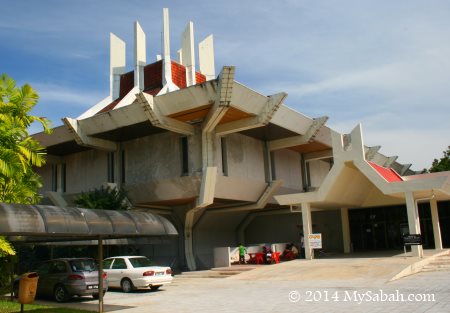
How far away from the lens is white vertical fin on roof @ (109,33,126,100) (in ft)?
128

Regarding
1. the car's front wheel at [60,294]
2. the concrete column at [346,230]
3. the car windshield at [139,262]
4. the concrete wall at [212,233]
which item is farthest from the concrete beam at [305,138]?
the car's front wheel at [60,294]

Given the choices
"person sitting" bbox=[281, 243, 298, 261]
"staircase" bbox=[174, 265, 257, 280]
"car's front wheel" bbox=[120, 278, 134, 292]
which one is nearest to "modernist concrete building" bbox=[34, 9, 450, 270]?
"person sitting" bbox=[281, 243, 298, 261]

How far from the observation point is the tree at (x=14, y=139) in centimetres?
1187

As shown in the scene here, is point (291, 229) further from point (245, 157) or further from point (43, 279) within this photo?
point (43, 279)

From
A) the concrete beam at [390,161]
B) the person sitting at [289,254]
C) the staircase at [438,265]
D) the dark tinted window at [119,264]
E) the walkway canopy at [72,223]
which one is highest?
the concrete beam at [390,161]

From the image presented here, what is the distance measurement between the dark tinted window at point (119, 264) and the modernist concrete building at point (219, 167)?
26.8 ft

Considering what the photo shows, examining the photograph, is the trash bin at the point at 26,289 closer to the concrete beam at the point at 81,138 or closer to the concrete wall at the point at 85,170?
the concrete beam at the point at 81,138

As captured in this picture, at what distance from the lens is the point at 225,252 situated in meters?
26.7

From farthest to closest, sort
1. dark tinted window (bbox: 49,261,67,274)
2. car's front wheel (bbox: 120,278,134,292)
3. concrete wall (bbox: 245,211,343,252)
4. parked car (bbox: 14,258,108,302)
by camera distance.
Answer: concrete wall (bbox: 245,211,343,252) < car's front wheel (bbox: 120,278,134,292) < dark tinted window (bbox: 49,261,67,274) < parked car (bbox: 14,258,108,302)

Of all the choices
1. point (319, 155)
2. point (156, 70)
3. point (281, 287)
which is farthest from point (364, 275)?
point (156, 70)

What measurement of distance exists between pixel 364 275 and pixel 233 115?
1156 cm

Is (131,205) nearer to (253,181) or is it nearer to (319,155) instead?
(253,181)

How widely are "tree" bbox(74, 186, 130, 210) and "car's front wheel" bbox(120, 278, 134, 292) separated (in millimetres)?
8155

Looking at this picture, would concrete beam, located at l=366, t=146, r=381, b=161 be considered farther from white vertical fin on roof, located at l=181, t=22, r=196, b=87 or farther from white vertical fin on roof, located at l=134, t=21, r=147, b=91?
white vertical fin on roof, located at l=134, t=21, r=147, b=91
